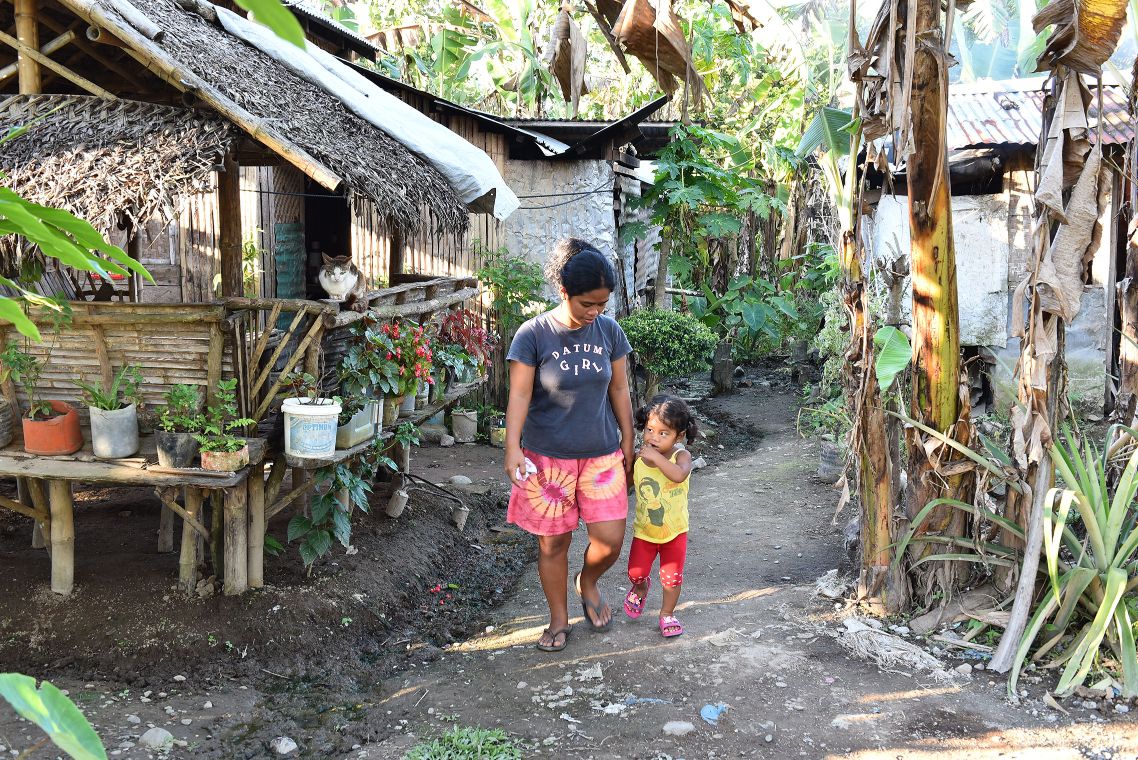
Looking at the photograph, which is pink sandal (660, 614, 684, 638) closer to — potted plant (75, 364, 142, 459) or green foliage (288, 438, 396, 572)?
green foliage (288, 438, 396, 572)

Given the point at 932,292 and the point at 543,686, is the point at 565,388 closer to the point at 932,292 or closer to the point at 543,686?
the point at 543,686

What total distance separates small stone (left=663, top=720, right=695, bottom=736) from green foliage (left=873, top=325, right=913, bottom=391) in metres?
1.74

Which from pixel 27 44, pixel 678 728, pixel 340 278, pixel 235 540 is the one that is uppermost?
pixel 27 44

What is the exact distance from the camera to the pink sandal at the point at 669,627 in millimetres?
4664

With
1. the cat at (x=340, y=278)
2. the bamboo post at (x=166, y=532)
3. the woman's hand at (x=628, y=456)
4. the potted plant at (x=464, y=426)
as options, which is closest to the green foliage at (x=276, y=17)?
the woman's hand at (x=628, y=456)

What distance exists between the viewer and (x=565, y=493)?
4.44 meters

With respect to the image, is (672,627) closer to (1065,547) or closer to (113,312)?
(1065,547)

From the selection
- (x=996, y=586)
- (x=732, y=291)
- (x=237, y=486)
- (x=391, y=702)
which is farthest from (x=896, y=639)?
(x=732, y=291)

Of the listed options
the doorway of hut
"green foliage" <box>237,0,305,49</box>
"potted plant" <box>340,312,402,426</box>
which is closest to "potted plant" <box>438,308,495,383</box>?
"potted plant" <box>340,312,402,426</box>

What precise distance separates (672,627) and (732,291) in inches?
320

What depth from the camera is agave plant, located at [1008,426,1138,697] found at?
12.9ft

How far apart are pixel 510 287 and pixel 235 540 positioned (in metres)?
5.21

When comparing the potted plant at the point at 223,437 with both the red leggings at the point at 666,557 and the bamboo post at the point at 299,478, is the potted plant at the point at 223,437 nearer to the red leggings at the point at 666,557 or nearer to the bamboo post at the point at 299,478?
the bamboo post at the point at 299,478

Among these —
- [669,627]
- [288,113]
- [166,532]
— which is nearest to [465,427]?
[166,532]
